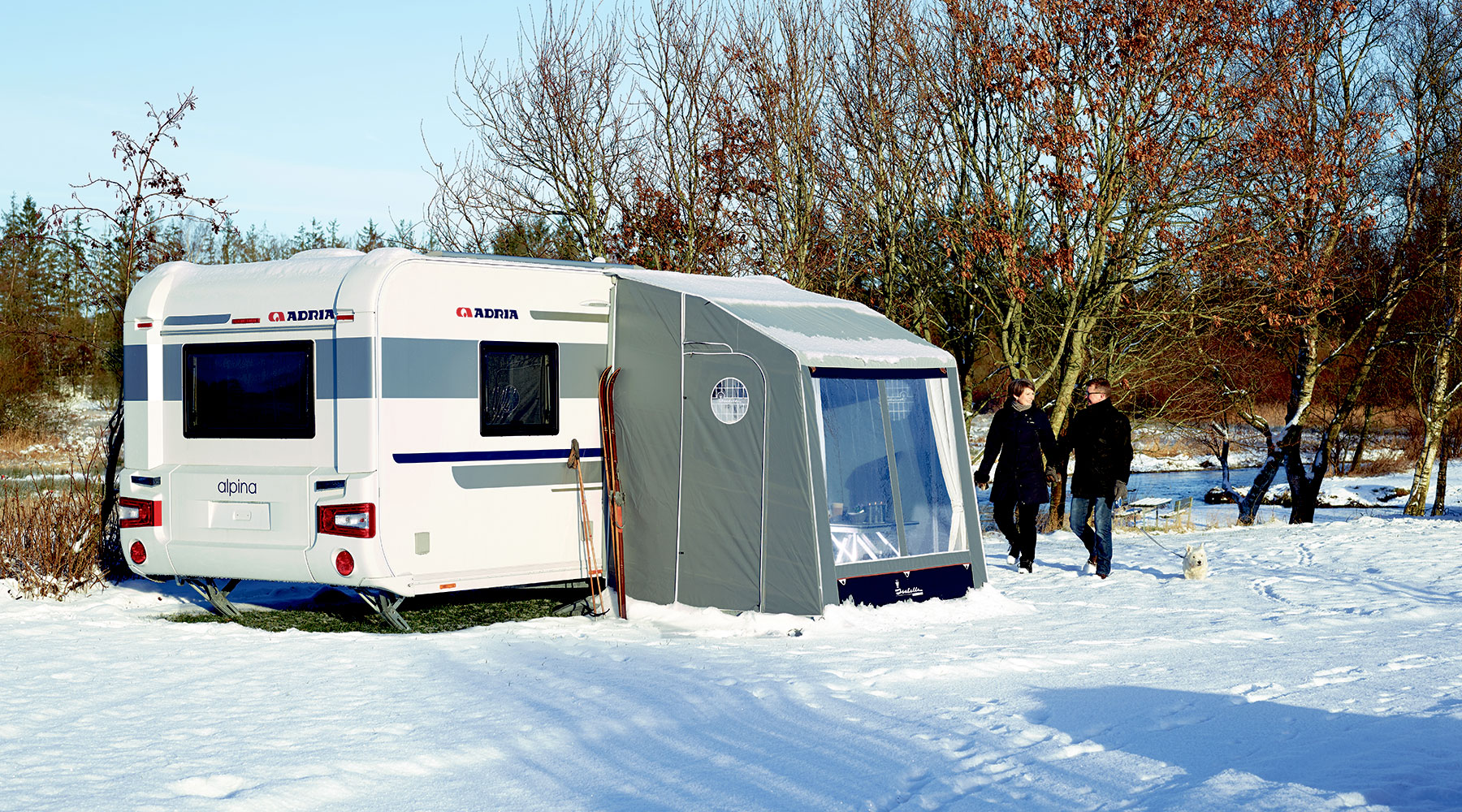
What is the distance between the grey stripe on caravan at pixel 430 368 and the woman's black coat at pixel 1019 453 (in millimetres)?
3738

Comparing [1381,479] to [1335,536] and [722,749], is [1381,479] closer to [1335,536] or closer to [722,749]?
[1335,536]

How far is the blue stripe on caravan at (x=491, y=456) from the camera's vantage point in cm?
766

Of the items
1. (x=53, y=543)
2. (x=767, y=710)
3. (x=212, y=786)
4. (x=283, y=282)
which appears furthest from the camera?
(x=53, y=543)

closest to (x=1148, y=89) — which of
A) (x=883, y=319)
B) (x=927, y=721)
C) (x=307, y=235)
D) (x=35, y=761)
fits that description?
(x=883, y=319)

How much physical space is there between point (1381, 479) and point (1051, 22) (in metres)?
22.7

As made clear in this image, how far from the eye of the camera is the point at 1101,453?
962 centimetres

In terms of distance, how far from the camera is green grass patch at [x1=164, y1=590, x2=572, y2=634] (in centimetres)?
843

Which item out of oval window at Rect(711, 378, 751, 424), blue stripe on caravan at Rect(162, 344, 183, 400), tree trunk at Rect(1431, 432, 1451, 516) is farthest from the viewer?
tree trunk at Rect(1431, 432, 1451, 516)

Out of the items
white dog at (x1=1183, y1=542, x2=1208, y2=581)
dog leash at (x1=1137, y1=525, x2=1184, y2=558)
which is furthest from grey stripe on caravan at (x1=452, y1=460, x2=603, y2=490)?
dog leash at (x1=1137, y1=525, x2=1184, y2=558)

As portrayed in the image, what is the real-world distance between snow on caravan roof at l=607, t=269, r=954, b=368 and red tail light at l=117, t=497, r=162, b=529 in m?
3.45

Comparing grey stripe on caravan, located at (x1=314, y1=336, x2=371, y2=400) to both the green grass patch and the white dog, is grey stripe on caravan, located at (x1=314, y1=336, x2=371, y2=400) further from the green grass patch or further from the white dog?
the white dog

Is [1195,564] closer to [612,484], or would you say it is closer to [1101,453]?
[1101,453]

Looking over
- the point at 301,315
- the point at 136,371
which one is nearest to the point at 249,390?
the point at 301,315

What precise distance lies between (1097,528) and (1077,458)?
0.70 metres
